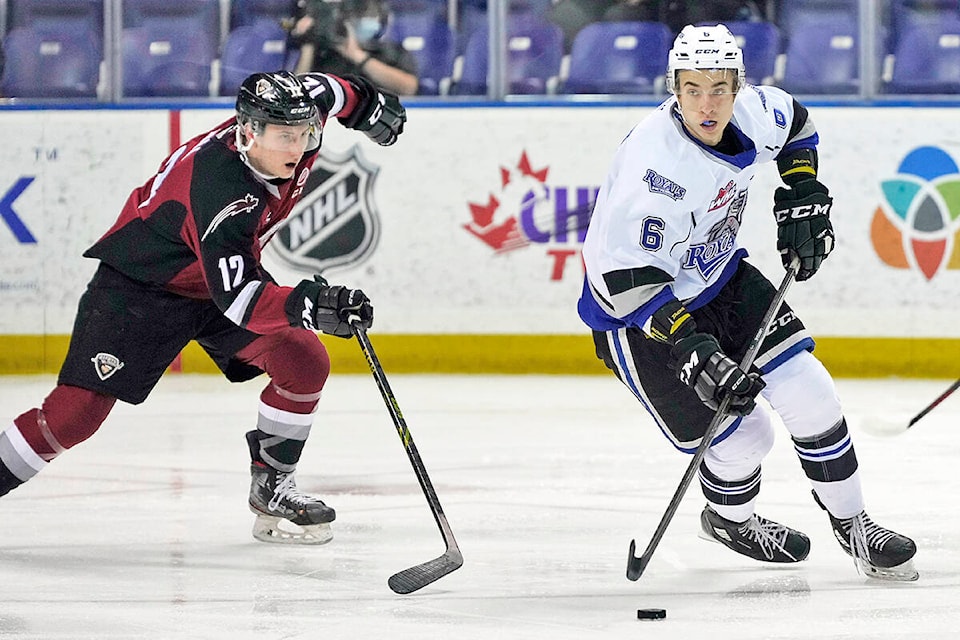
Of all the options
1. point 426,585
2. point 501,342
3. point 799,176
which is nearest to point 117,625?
point 426,585

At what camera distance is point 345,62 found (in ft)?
20.1

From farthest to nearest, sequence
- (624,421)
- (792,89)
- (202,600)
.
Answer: (792,89) < (624,421) < (202,600)

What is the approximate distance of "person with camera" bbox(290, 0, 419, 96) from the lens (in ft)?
20.1

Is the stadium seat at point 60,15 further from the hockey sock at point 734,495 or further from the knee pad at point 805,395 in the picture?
the knee pad at point 805,395

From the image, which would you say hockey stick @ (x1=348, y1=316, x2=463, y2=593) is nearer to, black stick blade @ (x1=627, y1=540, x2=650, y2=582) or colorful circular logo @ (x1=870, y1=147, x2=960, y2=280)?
black stick blade @ (x1=627, y1=540, x2=650, y2=582)

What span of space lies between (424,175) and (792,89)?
1.47m

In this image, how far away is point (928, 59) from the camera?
235 inches

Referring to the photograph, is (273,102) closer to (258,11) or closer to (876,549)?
(876,549)

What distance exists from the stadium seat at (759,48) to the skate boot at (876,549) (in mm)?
3491

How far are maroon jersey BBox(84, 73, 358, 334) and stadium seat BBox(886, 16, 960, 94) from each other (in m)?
3.23

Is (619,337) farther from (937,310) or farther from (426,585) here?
(937,310)

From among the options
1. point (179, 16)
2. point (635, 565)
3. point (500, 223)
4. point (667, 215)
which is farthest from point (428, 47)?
point (635, 565)

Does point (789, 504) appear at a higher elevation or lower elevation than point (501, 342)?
higher

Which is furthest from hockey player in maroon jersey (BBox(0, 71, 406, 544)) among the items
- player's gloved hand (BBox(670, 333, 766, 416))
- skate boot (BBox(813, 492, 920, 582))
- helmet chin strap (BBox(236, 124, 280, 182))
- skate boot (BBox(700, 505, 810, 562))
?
skate boot (BBox(813, 492, 920, 582))
